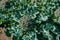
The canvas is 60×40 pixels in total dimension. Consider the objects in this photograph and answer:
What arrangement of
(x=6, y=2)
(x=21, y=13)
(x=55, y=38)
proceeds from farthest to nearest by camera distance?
1. (x=6, y=2)
2. (x=21, y=13)
3. (x=55, y=38)

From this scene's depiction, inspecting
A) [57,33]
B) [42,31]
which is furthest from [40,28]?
[57,33]

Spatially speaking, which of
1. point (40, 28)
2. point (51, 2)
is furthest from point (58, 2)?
point (40, 28)

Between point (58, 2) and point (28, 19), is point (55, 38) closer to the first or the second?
point (28, 19)

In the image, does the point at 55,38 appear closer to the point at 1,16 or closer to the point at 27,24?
the point at 27,24

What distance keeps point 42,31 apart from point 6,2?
1.43m

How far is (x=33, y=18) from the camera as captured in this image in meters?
4.44

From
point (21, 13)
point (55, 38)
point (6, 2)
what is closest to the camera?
point (55, 38)

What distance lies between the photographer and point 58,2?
475cm

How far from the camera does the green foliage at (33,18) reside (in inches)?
165

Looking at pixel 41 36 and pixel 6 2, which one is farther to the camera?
pixel 6 2

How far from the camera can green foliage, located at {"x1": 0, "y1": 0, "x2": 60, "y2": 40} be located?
4.19m

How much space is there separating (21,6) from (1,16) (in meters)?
0.53

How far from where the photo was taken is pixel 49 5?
471cm

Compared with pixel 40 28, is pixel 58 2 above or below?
above
